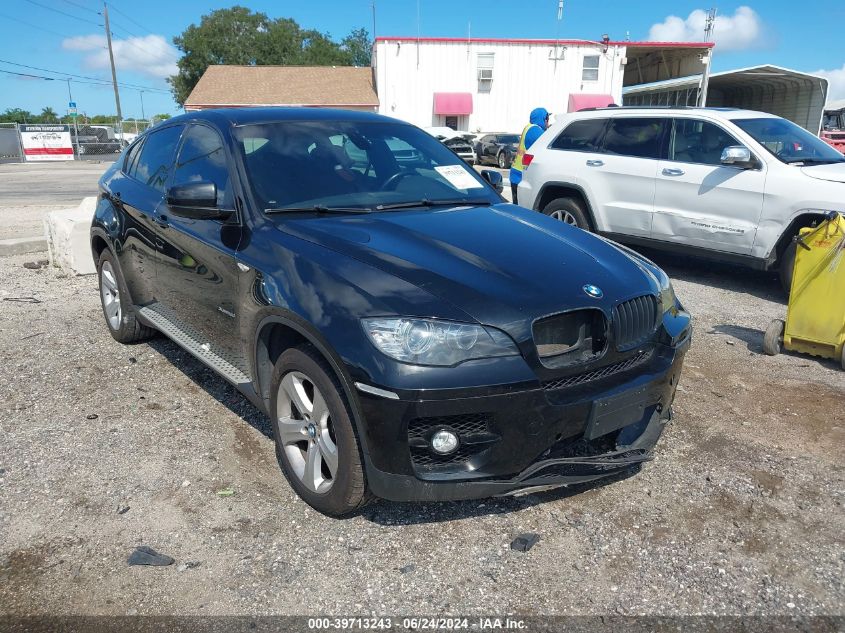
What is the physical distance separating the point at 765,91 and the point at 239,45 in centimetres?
4583

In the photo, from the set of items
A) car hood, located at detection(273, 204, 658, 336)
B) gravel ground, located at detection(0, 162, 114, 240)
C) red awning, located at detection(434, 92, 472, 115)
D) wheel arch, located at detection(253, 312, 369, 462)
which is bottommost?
gravel ground, located at detection(0, 162, 114, 240)

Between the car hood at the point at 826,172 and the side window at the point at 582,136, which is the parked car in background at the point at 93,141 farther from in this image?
the car hood at the point at 826,172

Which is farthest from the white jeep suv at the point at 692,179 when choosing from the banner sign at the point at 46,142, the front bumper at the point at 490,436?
the banner sign at the point at 46,142

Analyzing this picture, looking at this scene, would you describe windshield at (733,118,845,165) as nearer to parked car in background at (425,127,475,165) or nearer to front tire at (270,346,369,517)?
front tire at (270,346,369,517)

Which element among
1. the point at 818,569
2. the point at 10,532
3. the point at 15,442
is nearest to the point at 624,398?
the point at 818,569

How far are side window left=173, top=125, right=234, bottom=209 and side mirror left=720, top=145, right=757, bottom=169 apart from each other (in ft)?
16.3

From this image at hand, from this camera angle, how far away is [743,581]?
2.59 metres

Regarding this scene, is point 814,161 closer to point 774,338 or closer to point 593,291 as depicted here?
point 774,338

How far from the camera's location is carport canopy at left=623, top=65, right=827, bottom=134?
27734mm

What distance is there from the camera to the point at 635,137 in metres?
7.60

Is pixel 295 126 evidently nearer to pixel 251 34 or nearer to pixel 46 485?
pixel 46 485

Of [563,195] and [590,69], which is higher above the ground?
[590,69]

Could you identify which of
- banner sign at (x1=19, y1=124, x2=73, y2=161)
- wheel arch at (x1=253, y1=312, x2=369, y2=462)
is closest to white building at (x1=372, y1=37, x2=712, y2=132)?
banner sign at (x1=19, y1=124, x2=73, y2=161)

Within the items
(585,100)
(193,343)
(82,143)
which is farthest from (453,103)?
(193,343)
